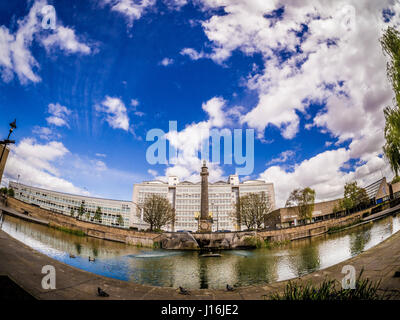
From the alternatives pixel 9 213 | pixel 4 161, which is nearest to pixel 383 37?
pixel 4 161

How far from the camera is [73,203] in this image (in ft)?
295

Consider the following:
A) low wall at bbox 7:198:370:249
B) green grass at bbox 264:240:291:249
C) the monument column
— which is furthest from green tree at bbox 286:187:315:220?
the monument column

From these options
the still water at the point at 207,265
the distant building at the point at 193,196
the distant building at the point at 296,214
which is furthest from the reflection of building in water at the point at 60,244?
the distant building at the point at 193,196

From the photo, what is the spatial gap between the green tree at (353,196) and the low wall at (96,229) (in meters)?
53.2

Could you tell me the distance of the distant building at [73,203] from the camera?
8519cm

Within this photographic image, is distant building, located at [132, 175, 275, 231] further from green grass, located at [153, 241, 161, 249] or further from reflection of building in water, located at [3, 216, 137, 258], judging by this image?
reflection of building in water, located at [3, 216, 137, 258]

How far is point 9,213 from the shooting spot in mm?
36469

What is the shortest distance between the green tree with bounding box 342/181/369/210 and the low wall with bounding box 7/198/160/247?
5323cm

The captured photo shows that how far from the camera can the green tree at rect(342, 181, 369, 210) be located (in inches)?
1919

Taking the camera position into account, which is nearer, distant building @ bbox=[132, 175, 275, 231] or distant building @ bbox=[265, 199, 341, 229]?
distant building @ bbox=[265, 199, 341, 229]

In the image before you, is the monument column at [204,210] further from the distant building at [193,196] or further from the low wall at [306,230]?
the distant building at [193,196]

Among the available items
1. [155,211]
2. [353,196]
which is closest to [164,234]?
[155,211]

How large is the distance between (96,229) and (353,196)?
67.4 m

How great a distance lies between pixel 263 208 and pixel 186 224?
64.2 metres
